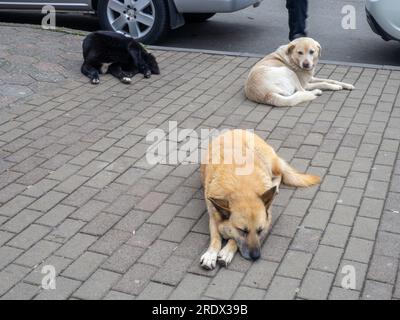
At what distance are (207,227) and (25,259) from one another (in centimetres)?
134

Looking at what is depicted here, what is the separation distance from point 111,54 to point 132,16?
159cm

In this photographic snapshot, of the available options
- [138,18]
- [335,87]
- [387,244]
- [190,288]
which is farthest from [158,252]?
[138,18]

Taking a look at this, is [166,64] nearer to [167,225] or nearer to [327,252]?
[167,225]

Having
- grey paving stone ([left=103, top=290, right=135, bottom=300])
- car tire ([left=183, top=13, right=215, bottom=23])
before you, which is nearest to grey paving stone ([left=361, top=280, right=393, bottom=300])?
grey paving stone ([left=103, top=290, right=135, bottom=300])

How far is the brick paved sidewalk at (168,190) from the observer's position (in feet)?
12.8

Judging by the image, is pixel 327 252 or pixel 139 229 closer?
pixel 327 252

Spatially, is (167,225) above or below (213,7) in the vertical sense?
below

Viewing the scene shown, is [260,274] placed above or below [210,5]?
below

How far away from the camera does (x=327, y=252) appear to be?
416cm

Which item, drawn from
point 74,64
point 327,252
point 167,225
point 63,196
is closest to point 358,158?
point 327,252

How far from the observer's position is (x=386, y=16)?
8.17m

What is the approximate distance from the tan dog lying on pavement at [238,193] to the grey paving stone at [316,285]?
0.38m

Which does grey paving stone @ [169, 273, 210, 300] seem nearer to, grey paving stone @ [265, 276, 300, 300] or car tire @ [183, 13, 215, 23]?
grey paving stone @ [265, 276, 300, 300]

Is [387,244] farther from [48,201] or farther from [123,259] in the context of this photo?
[48,201]
